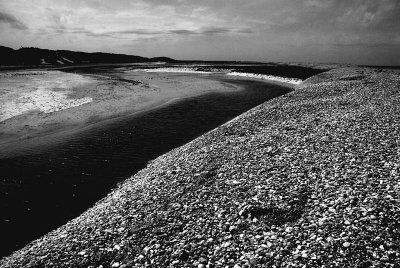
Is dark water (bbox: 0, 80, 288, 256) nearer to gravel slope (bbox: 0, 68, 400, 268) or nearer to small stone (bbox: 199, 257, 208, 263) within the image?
gravel slope (bbox: 0, 68, 400, 268)

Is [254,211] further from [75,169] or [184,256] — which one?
[75,169]

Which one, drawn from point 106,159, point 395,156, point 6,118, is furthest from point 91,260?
point 6,118

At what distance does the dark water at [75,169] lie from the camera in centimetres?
1557

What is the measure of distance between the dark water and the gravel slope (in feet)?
5.09

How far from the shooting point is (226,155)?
65.2 feet

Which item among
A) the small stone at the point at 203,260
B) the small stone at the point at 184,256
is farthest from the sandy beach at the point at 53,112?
the small stone at the point at 203,260

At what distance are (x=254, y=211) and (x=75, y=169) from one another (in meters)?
14.5

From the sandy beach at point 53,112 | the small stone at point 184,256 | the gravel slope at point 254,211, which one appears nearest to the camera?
the gravel slope at point 254,211

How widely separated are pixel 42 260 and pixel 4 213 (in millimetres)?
5949

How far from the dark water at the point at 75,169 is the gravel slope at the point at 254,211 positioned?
1.55 metres

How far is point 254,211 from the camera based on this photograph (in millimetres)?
12789

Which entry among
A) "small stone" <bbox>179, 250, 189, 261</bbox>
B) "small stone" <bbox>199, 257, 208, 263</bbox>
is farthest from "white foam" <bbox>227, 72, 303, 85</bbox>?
"small stone" <bbox>199, 257, 208, 263</bbox>

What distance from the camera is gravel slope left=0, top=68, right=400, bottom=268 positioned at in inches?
403

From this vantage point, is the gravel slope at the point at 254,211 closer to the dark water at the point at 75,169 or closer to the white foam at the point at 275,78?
the dark water at the point at 75,169
